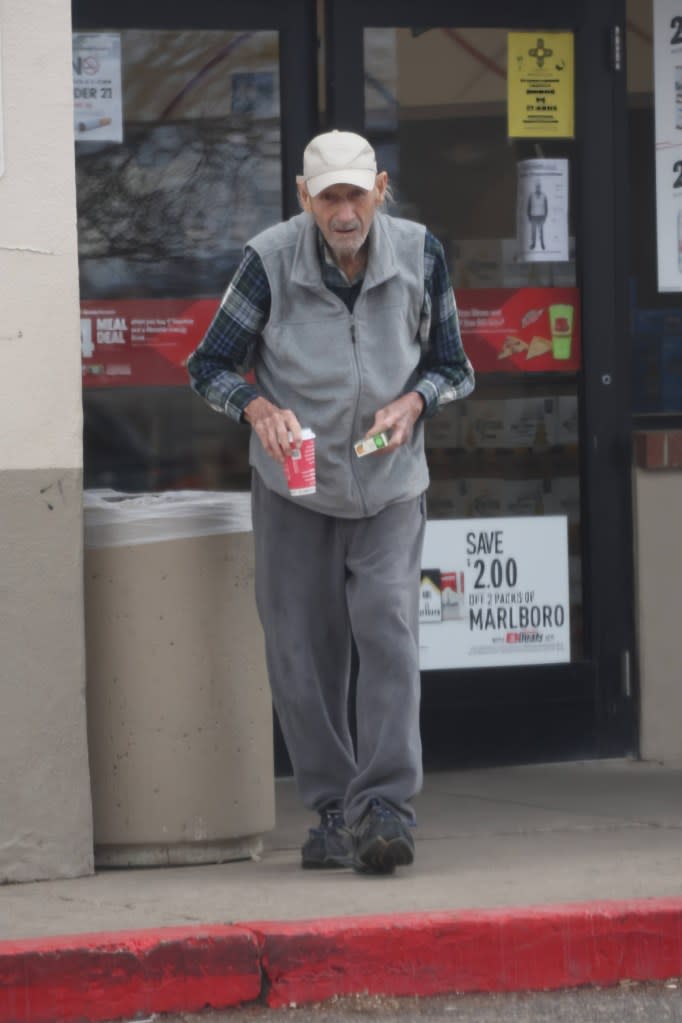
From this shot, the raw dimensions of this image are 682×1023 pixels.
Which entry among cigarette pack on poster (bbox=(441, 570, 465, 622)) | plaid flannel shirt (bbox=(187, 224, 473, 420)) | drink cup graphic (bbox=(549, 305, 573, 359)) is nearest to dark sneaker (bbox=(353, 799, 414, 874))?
plaid flannel shirt (bbox=(187, 224, 473, 420))

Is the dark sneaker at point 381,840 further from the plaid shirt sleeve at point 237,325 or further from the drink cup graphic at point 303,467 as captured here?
the plaid shirt sleeve at point 237,325

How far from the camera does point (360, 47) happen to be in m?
7.07

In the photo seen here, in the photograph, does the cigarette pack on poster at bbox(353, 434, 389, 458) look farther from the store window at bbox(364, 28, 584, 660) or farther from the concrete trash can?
the store window at bbox(364, 28, 584, 660)

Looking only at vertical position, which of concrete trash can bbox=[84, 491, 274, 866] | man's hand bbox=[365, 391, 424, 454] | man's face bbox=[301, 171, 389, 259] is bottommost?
concrete trash can bbox=[84, 491, 274, 866]

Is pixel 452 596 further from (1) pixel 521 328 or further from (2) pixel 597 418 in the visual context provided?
(1) pixel 521 328

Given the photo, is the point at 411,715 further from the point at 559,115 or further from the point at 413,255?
the point at 559,115

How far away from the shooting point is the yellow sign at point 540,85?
7262 millimetres

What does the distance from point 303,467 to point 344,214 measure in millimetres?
689

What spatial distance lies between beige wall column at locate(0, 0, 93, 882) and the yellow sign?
7.17 ft

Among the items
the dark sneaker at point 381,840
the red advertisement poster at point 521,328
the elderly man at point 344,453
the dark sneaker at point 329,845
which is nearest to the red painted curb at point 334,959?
the dark sneaker at point 381,840

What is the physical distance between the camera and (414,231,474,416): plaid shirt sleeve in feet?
18.4

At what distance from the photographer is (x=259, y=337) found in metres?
5.63

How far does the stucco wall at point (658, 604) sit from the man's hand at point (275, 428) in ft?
7.68

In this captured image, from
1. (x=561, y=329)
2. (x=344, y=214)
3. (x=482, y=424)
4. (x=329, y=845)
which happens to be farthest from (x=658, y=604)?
(x=344, y=214)
